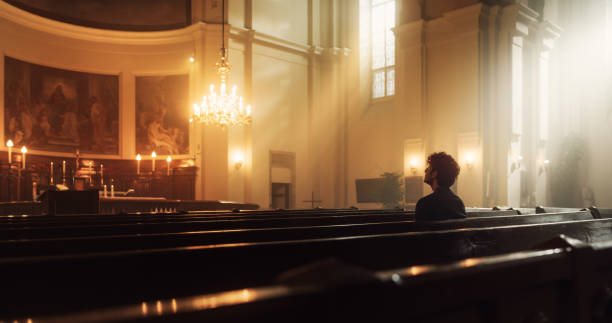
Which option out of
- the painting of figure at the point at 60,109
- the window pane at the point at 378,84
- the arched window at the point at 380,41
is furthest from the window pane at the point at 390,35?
the painting of figure at the point at 60,109

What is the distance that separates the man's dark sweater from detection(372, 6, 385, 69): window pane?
14.7 metres

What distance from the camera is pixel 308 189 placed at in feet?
56.9

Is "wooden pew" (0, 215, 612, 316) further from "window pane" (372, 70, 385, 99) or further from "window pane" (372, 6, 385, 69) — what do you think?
"window pane" (372, 6, 385, 69)

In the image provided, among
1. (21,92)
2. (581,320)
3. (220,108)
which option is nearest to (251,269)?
(581,320)

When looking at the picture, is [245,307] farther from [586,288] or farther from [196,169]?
[196,169]

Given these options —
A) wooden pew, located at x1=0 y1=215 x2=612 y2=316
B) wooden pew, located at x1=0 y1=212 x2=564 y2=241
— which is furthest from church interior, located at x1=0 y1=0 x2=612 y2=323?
wooden pew, located at x1=0 y1=215 x2=612 y2=316

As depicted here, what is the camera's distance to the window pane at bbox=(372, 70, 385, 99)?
58.7ft

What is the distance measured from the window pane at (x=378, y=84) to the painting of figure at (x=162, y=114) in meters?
7.07

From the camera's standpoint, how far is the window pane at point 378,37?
17984 millimetres

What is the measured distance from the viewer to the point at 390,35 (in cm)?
1773

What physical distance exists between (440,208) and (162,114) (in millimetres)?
13290

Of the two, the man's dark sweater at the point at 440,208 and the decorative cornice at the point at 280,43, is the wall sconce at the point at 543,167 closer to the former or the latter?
the decorative cornice at the point at 280,43

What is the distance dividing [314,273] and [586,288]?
1099 mm

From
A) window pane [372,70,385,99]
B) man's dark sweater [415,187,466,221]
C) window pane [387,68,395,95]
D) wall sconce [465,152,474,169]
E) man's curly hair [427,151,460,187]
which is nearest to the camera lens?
man's dark sweater [415,187,466,221]
